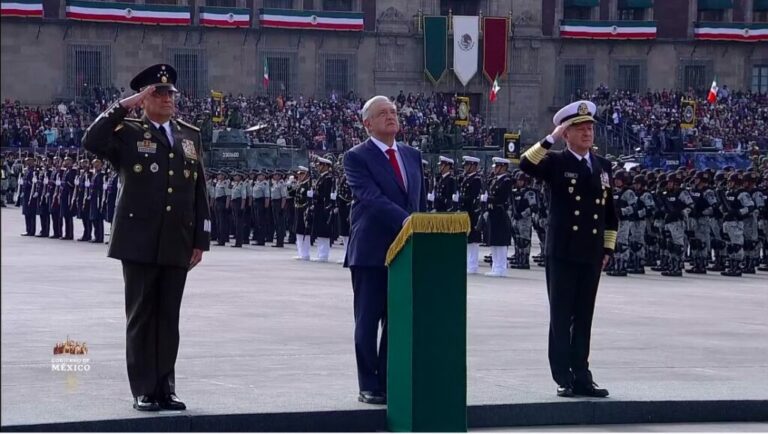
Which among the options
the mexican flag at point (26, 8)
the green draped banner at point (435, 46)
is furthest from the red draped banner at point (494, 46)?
the mexican flag at point (26, 8)

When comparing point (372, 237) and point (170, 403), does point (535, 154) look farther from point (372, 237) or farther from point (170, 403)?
point (170, 403)

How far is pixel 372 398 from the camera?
837cm

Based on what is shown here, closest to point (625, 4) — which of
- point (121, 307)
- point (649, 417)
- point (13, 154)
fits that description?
point (13, 154)

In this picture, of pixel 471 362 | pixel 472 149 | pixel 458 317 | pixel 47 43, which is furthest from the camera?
pixel 47 43

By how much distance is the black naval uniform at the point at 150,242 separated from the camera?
7.92 metres

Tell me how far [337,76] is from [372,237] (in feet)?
167

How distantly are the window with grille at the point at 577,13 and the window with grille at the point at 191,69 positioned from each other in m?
15.4

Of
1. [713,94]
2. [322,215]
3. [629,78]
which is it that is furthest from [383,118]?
[629,78]

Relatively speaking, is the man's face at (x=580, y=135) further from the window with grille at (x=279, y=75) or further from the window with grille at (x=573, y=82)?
the window with grille at (x=573, y=82)

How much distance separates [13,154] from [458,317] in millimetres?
40815

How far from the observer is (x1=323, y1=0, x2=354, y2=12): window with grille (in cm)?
5988

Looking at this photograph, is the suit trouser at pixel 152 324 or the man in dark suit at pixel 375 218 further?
the man in dark suit at pixel 375 218

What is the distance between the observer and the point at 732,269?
78.5 feet

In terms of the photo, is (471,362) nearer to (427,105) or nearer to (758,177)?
(758,177)
